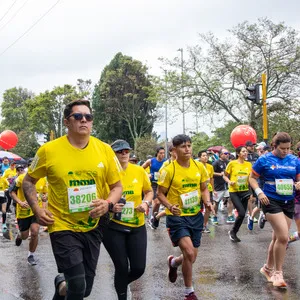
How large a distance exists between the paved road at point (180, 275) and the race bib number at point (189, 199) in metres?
1.08

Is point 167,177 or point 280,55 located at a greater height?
Answer: point 280,55

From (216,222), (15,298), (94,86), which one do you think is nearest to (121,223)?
(15,298)

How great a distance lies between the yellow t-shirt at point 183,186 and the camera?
6297mm

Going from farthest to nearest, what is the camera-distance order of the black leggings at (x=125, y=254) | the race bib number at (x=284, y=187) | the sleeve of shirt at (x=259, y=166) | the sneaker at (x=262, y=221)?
the sneaker at (x=262, y=221) < the sleeve of shirt at (x=259, y=166) < the race bib number at (x=284, y=187) < the black leggings at (x=125, y=254)

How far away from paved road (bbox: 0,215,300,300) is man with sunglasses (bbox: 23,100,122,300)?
6.80ft

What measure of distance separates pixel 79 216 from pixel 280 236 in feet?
10.2

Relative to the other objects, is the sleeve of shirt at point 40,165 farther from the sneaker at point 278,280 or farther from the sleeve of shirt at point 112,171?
the sneaker at point 278,280

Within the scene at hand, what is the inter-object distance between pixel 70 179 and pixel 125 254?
1476mm

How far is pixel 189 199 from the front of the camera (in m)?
6.30

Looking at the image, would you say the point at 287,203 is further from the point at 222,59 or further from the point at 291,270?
the point at 222,59

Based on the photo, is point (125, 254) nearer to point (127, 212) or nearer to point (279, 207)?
point (127, 212)

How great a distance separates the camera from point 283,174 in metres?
6.75

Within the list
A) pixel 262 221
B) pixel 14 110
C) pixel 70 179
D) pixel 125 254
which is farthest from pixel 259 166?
pixel 14 110

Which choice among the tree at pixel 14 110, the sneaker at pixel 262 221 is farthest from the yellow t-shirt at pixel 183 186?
the tree at pixel 14 110
